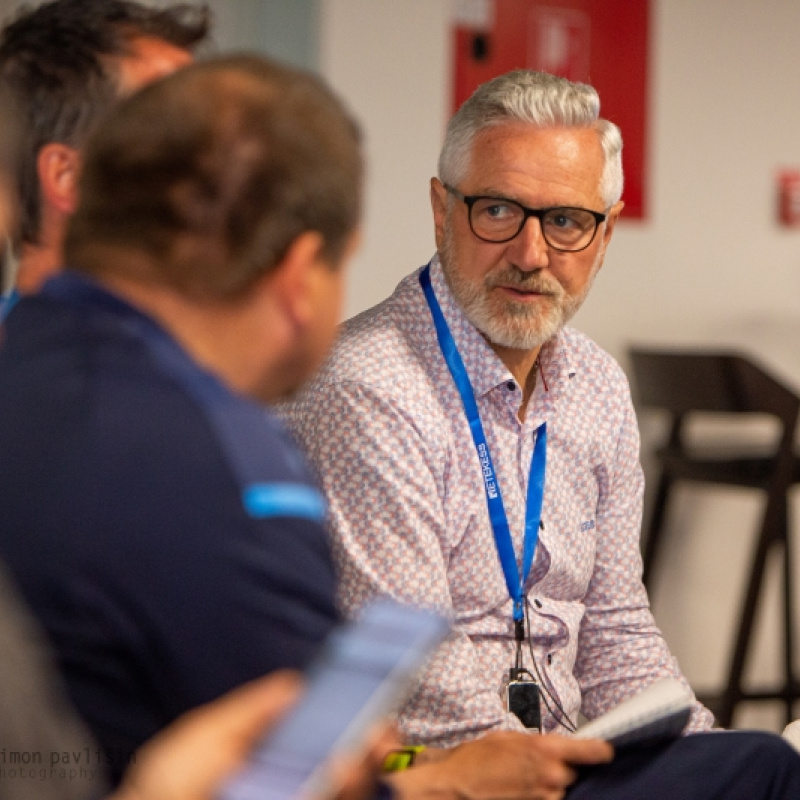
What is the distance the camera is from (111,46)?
1478 millimetres

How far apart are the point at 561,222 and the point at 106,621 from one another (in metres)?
1.40

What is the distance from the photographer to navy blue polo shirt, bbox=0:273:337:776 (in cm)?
78

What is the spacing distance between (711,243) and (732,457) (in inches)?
34.6

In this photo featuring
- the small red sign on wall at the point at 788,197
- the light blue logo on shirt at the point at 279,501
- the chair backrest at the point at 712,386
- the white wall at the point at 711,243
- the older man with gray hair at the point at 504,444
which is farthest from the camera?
the small red sign on wall at the point at 788,197

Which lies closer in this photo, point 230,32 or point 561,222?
point 561,222

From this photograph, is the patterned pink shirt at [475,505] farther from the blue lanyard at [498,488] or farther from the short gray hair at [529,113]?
the short gray hair at [529,113]

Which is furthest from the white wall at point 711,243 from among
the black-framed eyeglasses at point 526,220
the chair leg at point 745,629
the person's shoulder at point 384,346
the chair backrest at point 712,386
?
the person's shoulder at point 384,346

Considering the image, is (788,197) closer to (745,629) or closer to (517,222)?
(745,629)

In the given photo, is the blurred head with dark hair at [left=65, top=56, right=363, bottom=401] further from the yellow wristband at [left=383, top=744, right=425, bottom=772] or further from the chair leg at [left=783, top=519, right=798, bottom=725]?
the chair leg at [left=783, top=519, right=798, bottom=725]

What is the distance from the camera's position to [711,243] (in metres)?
3.92

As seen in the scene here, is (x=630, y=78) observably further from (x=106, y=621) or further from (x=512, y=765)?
(x=106, y=621)

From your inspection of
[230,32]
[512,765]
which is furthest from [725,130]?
[512,765]

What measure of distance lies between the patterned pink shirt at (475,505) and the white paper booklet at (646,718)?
211 mm

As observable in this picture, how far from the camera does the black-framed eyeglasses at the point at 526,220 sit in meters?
1.97
